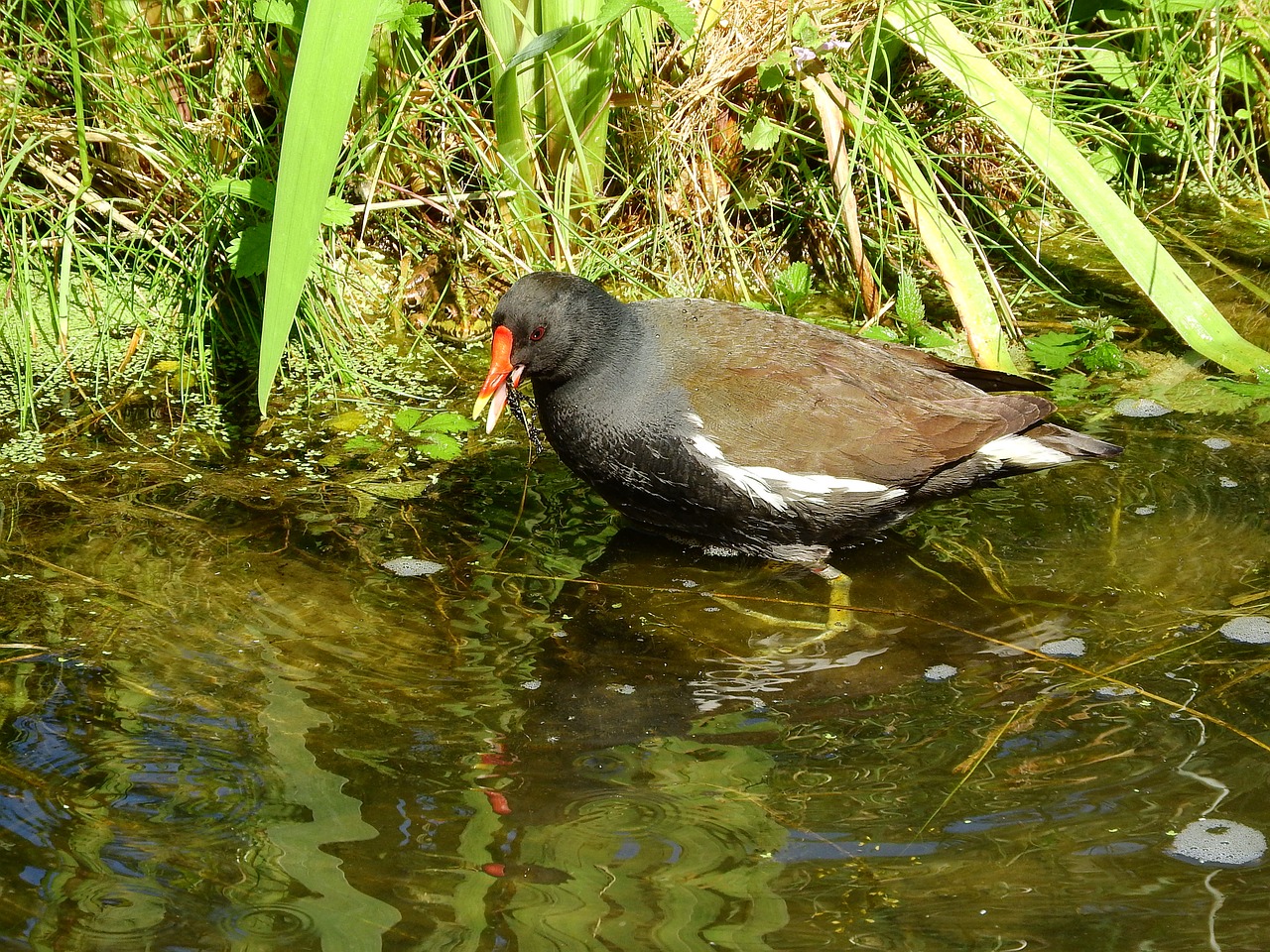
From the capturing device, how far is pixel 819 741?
2.58 m

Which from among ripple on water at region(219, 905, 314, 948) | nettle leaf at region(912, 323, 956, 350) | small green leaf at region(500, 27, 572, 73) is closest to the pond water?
ripple on water at region(219, 905, 314, 948)

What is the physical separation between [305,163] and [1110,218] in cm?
249

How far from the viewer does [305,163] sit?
2.70 metres

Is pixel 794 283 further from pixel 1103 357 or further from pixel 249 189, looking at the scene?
pixel 249 189

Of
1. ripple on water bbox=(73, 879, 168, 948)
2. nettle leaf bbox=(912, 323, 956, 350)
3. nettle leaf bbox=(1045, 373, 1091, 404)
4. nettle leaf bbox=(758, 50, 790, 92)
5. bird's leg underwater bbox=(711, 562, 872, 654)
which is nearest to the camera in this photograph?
ripple on water bbox=(73, 879, 168, 948)

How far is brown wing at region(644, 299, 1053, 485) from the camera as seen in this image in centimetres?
315

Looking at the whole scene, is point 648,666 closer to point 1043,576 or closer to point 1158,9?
point 1043,576

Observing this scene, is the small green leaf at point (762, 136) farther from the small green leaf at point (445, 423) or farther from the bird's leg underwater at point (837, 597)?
the bird's leg underwater at point (837, 597)

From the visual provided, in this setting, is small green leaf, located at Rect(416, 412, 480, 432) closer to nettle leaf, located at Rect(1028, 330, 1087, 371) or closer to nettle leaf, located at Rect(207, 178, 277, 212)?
nettle leaf, located at Rect(207, 178, 277, 212)

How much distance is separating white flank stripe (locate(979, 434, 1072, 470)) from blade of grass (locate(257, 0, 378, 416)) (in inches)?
68.6

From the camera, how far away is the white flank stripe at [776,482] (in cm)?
313

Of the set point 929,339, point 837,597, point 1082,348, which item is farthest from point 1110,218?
point 837,597

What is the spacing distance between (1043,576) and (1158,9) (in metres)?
2.77

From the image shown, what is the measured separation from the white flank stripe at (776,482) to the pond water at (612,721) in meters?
0.27
